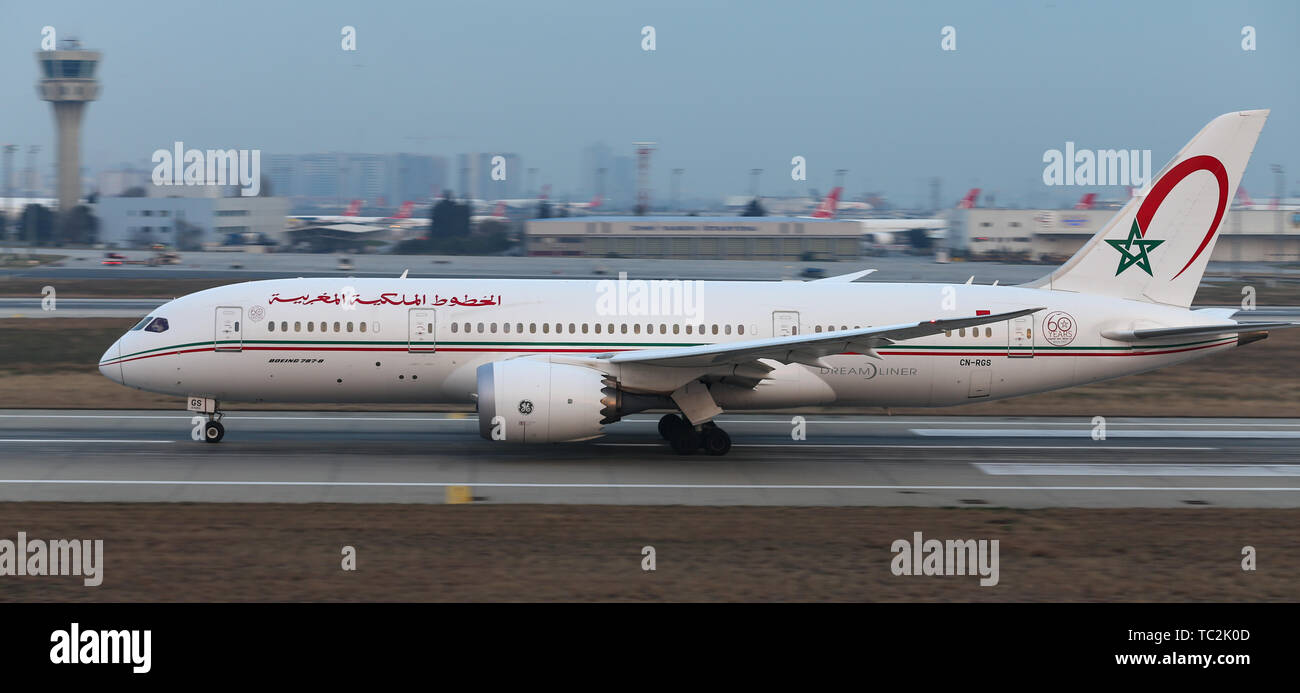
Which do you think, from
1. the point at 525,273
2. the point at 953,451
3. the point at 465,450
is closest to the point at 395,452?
the point at 465,450

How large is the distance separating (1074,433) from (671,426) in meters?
10.5

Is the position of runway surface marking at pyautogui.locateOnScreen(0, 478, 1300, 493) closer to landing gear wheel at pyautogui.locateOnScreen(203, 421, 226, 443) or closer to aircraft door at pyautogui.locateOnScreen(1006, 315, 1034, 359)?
landing gear wheel at pyautogui.locateOnScreen(203, 421, 226, 443)

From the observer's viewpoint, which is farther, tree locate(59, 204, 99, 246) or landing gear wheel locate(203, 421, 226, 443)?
tree locate(59, 204, 99, 246)

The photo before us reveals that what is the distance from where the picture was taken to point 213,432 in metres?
24.6

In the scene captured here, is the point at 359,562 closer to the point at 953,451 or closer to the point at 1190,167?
the point at 953,451

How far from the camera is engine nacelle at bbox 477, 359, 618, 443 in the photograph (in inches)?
869

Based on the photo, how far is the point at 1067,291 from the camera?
87.6ft

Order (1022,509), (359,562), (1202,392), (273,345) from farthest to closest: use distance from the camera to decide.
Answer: (1202,392) → (273,345) → (1022,509) → (359,562)

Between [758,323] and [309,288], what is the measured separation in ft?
31.1

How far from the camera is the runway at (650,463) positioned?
2027 cm

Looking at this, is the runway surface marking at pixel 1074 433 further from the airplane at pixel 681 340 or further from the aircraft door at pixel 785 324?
the aircraft door at pixel 785 324

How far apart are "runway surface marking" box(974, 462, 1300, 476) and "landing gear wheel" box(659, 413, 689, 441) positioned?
6238 mm

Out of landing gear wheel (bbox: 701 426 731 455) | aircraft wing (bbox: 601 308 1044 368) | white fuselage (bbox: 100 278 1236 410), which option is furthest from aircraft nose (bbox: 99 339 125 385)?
landing gear wheel (bbox: 701 426 731 455)

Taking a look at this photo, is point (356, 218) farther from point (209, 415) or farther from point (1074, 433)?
point (1074, 433)
